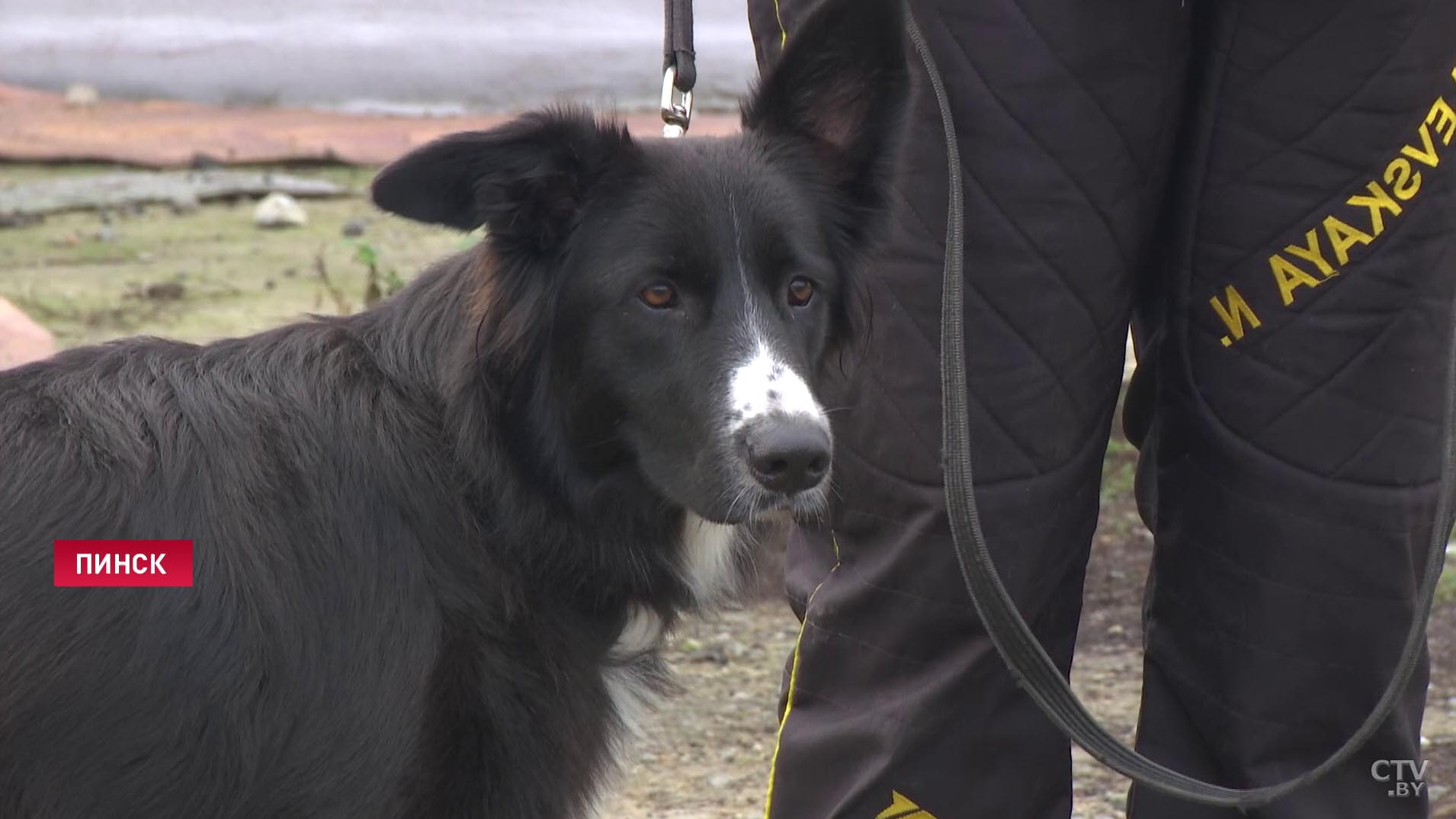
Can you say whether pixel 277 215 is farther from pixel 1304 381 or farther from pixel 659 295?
pixel 1304 381

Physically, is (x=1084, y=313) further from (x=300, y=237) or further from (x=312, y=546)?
(x=300, y=237)

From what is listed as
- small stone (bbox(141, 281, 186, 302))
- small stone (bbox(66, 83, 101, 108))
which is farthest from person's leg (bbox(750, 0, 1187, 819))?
small stone (bbox(66, 83, 101, 108))

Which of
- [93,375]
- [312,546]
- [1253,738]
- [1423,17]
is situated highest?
[1423,17]

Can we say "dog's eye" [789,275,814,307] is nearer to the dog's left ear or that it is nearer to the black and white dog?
the black and white dog

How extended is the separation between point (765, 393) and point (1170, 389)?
74cm

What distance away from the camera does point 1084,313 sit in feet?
8.70

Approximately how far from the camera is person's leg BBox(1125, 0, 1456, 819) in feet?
8.17

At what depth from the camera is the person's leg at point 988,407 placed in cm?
255

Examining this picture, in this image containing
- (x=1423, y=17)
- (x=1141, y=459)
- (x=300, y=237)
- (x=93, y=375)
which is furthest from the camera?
(x=300, y=237)

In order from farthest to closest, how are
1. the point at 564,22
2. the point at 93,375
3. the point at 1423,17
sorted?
the point at 564,22, the point at 93,375, the point at 1423,17

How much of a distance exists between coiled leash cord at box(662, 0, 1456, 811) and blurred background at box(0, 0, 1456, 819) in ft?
7.43

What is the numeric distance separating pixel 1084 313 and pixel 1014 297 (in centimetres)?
12

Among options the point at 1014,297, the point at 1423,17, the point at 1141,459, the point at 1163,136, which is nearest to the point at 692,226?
the point at 1014,297
